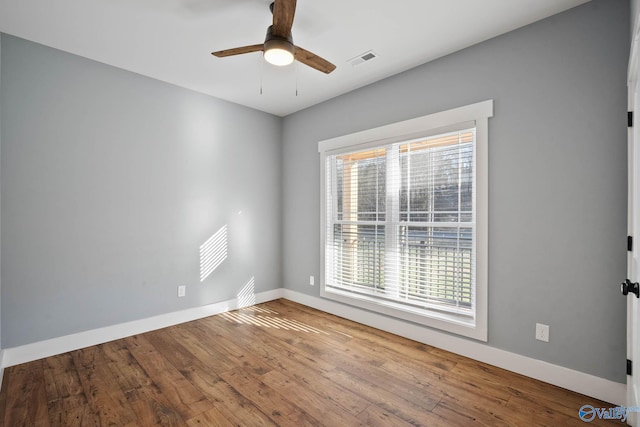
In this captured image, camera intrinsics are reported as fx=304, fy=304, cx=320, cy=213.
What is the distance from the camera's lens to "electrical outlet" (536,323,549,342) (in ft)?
7.54

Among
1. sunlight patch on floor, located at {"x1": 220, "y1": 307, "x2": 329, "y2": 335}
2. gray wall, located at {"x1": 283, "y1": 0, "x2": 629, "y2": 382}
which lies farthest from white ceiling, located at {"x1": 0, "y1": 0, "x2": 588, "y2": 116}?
sunlight patch on floor, located at {"x1": 220, "y1": 307, "x2": 329, "y2": 335}

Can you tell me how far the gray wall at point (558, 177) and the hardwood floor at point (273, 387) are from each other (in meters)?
0.47

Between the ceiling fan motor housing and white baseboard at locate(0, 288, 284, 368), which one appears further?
white baseboard at locate(0, 288, 284, 368)

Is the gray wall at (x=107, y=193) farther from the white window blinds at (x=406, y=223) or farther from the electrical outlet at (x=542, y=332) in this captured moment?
the electrical outlet at (x=542, y=332)

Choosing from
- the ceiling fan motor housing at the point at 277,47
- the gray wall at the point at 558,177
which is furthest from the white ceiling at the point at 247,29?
the ceiling fan motor housing at the point at 277,47

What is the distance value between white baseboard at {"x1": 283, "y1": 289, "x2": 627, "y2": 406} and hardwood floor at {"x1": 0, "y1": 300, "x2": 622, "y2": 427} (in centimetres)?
7

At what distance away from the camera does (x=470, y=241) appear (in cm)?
275

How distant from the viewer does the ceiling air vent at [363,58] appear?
2.83 metres

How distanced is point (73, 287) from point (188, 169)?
1.63 metres

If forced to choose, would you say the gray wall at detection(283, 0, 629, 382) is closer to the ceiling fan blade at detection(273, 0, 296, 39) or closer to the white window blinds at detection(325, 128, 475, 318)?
the white window blinds at detection(325, 128, 475, 318)

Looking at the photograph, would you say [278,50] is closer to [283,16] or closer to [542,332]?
[283,16]

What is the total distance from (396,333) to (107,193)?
3280mm

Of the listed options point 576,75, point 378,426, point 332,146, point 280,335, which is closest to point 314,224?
point 332,146

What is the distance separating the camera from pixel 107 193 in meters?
3.04
